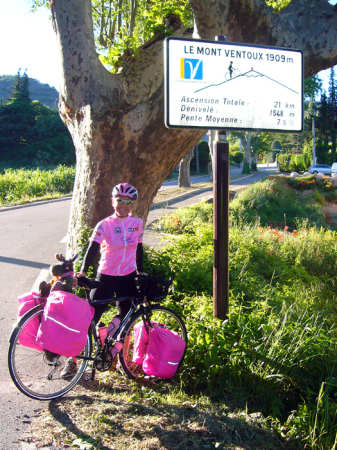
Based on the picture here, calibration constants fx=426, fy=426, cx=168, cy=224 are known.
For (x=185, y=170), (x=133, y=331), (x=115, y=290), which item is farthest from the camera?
(x=185, y=170)

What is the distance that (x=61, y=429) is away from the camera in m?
3.14

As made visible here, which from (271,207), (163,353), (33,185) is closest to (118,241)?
(163,353)

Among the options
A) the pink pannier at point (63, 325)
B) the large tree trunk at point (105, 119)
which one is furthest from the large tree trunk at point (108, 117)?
the pink pannier at point (63, 325)

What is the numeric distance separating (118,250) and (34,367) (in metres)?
1.26

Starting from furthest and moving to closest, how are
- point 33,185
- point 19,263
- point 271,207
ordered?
point 33,185
point 271,207
point 19,263

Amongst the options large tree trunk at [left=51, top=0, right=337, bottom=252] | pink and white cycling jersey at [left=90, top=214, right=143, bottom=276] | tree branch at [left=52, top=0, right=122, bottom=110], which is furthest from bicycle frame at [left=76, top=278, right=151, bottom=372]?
tree branch at [left=52, top=0, right=122, bottom=110]

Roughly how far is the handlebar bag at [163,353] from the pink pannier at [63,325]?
0.69 meters

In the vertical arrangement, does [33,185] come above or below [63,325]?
above

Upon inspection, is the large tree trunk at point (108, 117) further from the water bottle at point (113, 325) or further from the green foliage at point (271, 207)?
the green foliage at point (271, 207)

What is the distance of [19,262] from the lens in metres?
8.77

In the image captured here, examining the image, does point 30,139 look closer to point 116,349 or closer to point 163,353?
point 116,349

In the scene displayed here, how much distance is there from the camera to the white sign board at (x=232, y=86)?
3482 mm

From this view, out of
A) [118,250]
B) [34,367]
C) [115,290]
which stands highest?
[118,250]

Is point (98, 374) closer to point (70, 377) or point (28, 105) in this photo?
point (70, 377)
